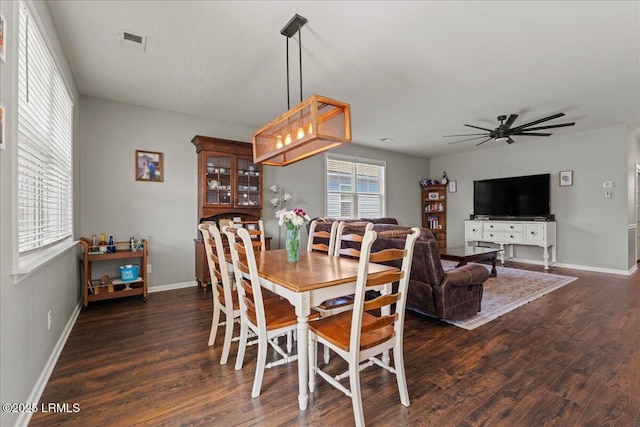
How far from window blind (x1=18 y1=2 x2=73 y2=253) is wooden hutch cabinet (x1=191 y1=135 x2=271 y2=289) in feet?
5.17

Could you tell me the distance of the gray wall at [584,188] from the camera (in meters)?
5.20

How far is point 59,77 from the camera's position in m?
2.63

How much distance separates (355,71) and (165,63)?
6.43ft

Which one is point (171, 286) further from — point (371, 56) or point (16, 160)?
point (371, 56)

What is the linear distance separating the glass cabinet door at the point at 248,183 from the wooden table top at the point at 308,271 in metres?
2.29

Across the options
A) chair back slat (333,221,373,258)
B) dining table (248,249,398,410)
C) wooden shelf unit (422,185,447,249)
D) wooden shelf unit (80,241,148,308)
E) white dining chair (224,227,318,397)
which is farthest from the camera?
wooden shelf unit (422,185,447,249)

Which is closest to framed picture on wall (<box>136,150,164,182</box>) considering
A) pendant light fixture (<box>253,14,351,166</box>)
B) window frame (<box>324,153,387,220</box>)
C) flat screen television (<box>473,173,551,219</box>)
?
pendant light fixture (<box>253,14,351,166</box>)

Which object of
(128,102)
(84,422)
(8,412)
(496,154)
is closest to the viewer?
(8,412)

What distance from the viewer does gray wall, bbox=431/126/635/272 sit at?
520 cm

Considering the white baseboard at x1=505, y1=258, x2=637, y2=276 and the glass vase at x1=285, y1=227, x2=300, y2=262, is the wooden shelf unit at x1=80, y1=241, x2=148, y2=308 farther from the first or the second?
the white baseboard at x1=505, y1=258, x2=637, y2=276

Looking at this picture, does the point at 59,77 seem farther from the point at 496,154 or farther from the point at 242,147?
the point at 496,154

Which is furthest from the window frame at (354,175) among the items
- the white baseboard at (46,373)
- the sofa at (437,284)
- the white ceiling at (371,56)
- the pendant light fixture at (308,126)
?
the white baseboard at (46,373)

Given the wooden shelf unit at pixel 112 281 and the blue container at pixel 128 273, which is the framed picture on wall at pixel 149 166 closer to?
the wooden shelf unit at pixel 112 281

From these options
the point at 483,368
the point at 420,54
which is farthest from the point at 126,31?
the point at 483,368
